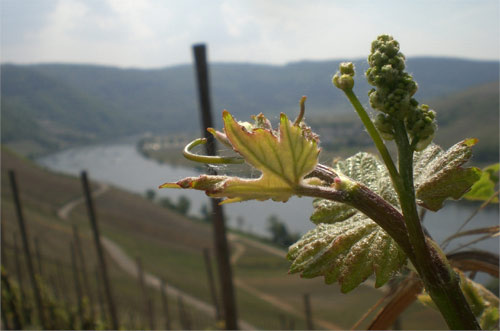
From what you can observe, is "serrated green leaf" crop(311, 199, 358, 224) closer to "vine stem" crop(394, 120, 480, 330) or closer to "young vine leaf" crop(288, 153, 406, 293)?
"young vine leaf" crop(288, 153, 406, 293)

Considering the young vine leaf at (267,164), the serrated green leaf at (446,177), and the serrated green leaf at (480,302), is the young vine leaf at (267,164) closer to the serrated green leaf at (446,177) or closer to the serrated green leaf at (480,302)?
the serrated green leaf at (446,177)

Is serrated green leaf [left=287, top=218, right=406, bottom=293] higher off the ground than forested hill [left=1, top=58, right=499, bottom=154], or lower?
lower

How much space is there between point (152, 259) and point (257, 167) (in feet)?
162

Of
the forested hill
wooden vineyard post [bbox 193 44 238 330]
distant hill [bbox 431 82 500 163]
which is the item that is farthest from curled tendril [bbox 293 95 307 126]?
the forested hill

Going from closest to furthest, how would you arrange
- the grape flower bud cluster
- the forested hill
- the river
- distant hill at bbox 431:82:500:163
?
the grape flower bud cluster → distant hill at bbox 431:82:500:163 → the river → the forested hill

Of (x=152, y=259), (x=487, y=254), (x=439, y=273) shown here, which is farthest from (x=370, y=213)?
(x=152, y=259)

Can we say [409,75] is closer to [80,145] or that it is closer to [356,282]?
[356,282]

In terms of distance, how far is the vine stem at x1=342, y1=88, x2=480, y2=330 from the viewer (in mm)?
→ 300

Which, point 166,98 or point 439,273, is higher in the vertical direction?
point 166,98

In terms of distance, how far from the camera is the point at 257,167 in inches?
13.1

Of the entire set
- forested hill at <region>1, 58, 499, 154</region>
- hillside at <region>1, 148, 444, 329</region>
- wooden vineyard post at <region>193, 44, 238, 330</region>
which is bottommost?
hillside at <region>1, 148, 444, 329</region>

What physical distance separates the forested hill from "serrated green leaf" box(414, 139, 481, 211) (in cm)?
8579

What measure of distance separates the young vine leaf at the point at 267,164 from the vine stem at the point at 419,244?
0.17ft

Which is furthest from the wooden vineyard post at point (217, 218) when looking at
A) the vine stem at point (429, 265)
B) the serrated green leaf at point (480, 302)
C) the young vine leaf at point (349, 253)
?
the vine stem at point (429, 265)
